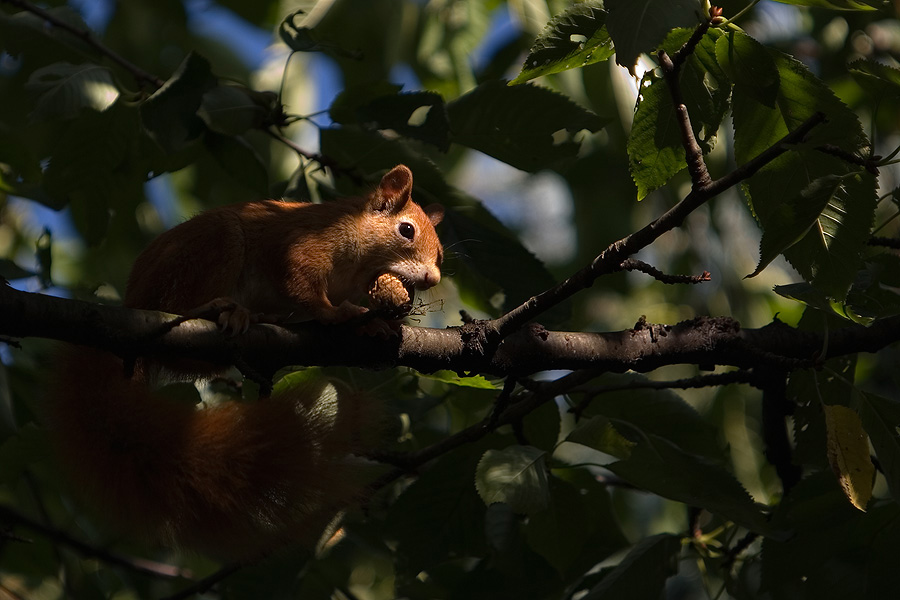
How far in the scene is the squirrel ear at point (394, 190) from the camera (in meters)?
2.73

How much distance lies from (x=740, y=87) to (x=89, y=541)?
10.6 feet

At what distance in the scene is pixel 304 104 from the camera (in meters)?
4.46

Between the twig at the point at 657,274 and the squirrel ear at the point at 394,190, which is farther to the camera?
the squirrel ear at the point at 394,190

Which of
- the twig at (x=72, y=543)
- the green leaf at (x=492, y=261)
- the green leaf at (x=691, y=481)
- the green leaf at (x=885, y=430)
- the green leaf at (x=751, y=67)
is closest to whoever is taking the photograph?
the green leaf at (x=751, y=67)

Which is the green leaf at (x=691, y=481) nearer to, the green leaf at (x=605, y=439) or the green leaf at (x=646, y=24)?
the green leaf at (x=605, y=439)

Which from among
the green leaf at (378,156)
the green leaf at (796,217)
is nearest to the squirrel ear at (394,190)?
the green leaf at (378,156)

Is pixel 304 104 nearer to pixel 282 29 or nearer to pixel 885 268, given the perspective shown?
pixel 282 29

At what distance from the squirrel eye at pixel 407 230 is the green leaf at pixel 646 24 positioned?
1314mm

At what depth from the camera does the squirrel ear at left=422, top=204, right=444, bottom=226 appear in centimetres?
284

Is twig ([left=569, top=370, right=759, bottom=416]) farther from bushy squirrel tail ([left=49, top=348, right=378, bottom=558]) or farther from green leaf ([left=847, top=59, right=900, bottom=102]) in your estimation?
green leaf ([left=847, top=59, right=900, bottom=102])

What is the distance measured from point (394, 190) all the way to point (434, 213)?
0.16 meters

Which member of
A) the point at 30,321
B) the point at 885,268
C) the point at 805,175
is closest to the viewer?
the point at 30,321

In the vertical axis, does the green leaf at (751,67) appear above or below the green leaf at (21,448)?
above

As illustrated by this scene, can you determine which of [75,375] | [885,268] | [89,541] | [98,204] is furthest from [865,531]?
[89,541]
